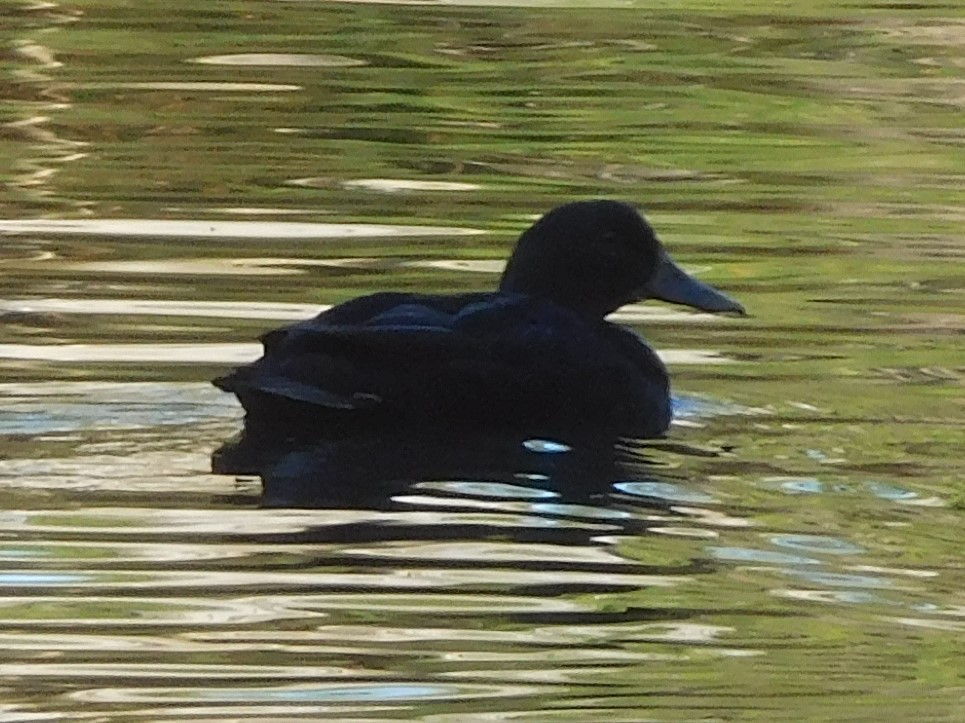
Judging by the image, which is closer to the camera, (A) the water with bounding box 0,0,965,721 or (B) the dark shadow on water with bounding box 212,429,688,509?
(A) the water with bounding box 0,0,965,721

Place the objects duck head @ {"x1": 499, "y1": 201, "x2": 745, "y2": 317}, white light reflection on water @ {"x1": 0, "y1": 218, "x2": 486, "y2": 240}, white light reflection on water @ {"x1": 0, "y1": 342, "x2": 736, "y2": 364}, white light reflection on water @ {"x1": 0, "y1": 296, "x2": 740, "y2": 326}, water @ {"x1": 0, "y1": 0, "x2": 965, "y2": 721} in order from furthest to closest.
Result: white light reflection on water @ {"x1": 0, "y1": 218, "x2": 486, "y2": 240} → white light reflection on water @ {"x1": 0, "y1": 296, "x2": 740, "y2": 326} → duck head @ {"x1": 499, "y1": 201, "x2": 745, "y2": 317} → white light reflection on water @ {"x1": 0, "y1": 342, "x2": 736, "y2": 364} → water @ {"x1": 0, "y1": 0, "x2": 965, "y2": 721}

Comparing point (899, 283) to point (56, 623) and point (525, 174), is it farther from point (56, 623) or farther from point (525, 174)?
point (56, 623)

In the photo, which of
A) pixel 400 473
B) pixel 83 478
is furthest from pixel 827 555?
pixel 83 478

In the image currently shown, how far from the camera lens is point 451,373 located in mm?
8727

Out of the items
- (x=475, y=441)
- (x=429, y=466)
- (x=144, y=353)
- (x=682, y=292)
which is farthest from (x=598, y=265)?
(x=429, y=466)

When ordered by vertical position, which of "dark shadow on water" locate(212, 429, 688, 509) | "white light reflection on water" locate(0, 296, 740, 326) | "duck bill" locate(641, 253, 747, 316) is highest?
"duck bill" locate(641, 253, 747, 316)

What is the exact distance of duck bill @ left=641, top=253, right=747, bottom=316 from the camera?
9.96m

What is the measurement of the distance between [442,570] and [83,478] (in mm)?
1293

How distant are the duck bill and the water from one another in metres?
0.24

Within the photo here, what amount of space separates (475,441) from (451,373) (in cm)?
22

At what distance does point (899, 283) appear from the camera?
11281 millimetres

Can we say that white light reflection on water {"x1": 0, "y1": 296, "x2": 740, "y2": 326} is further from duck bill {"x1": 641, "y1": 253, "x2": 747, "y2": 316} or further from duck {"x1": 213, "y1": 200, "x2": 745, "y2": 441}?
duck {"x1": 213, "y1": 200, "x2": 745, "y2": 441}

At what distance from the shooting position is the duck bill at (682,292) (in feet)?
32.7

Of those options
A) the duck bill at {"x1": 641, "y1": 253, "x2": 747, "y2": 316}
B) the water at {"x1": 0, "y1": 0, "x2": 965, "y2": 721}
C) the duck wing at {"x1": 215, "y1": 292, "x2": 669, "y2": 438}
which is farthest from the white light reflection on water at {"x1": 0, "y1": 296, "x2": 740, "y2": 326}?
the duck wing at {"x1": 215, "y1": 292, "x2": 669, "y2": 438}
